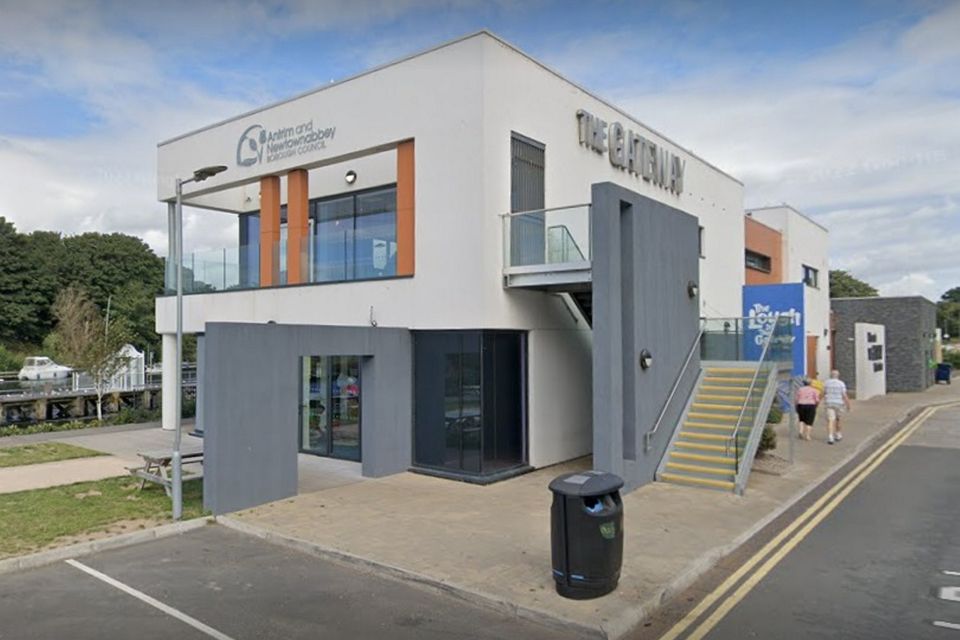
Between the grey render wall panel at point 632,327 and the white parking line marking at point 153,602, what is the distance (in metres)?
6.88

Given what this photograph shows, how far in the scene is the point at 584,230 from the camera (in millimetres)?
12258

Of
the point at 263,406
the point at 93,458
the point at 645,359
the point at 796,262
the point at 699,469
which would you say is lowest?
the point at 93,458

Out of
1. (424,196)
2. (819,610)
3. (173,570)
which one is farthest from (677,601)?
(424,196)

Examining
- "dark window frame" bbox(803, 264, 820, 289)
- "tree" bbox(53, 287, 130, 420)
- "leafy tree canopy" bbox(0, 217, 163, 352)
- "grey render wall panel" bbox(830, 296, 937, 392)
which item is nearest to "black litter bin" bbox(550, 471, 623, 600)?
"tree" bbox(53, 287, 130, 420)

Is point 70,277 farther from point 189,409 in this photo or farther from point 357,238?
point 357,238

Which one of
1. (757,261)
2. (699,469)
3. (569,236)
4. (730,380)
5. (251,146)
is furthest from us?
(757,261)

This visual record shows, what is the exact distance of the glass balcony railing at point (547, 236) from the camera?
40.3 ft

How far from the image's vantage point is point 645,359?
12.1 meters

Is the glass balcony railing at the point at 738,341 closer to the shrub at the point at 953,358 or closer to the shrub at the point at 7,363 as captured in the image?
the shrub at the point at 7,363

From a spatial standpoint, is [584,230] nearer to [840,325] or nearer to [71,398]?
[71,398]

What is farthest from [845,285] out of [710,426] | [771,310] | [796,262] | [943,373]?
[710,426]

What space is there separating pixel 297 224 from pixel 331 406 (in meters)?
4.49

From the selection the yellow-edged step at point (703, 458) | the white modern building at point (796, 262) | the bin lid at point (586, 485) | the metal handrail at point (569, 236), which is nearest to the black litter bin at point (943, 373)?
the white modern building at point (796, 262)

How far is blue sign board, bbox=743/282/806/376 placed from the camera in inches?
589
